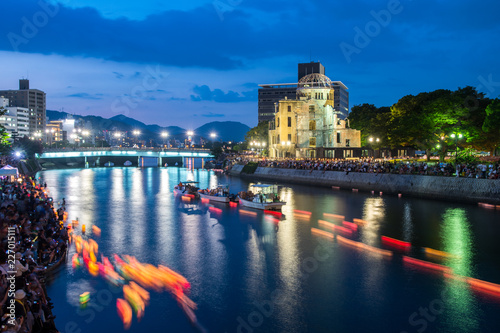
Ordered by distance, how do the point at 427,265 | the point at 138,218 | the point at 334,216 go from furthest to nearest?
the point at 138,218
the point at 334,216
the point at 427,265

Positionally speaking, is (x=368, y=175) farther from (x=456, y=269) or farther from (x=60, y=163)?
(x=60, y=163)

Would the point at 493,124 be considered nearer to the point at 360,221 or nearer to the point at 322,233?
the point at 360,221

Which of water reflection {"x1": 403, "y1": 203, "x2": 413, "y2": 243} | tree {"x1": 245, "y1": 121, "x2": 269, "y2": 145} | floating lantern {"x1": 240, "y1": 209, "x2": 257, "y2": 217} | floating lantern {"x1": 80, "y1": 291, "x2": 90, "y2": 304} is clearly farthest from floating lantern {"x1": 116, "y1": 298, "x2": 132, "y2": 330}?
tree {"x1": 245, "y1": 121, "x2": 269, "y2": 145}

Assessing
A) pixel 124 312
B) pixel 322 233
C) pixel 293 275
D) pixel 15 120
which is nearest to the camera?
pixel 124 312

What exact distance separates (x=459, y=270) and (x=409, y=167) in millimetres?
34159

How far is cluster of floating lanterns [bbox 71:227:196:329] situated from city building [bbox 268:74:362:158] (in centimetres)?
7222

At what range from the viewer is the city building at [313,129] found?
3716 inches

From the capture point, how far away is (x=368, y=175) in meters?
61.3

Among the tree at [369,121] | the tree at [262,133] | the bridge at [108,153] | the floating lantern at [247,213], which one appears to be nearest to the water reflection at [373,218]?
the floating lantern at [247,213]

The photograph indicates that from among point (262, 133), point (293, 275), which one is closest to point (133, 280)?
point (293, 275)

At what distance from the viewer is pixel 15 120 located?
578 ft

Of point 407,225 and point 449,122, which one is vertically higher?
point 449,122

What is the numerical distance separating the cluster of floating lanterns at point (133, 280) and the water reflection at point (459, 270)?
39.6ft

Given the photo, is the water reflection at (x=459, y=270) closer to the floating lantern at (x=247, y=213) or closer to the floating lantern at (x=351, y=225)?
the floating lantern at (x=351, y=225)
